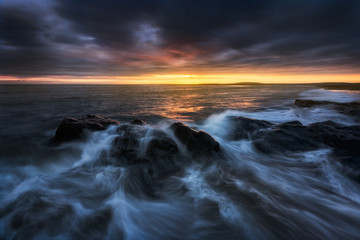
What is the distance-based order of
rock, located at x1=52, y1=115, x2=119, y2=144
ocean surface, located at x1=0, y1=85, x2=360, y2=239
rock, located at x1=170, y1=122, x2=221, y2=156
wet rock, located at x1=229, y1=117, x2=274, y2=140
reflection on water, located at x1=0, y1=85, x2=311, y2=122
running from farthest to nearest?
1. reflection on water, located at x1=0, y1=85, x2=311, y2=122
2. wet rock, located at x1=229, y1=117, x2=274, y2=140
3. rock, located at x1=52, y1=115, x2=119, y2=144
4. rock, located at x1=170, y1=122, x2=221, y2=156
5. ocean surface, located at x1=0, y1=85, x2=360, y2=239

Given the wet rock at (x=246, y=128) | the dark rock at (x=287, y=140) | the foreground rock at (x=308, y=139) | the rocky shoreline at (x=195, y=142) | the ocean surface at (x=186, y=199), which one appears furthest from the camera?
the wet rock at (x=246, y=128)

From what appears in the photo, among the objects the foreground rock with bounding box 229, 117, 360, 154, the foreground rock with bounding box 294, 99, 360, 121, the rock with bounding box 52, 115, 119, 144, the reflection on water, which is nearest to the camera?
the foreground rock with bounding box 229, 117, 360, 154

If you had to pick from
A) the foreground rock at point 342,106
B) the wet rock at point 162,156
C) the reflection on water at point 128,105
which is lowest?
the reflection on water at point 128,105

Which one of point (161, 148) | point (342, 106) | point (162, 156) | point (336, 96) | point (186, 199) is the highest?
point (336, 96)

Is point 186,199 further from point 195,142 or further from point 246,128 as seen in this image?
point 246,128

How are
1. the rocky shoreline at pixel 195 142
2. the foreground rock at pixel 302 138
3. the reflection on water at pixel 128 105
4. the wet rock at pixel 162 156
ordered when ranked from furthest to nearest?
1. the reflection on water at pixel 128 105
2. the foreground rock at pixel 302 138
3. the rocky shoreline at pixel 195 142
4. the wet rock at pixel 162 156

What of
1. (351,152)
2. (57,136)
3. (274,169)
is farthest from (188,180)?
(57,136)

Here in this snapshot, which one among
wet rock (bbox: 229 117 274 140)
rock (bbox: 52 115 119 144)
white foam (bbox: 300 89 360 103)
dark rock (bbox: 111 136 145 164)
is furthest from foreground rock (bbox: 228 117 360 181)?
white foam (bbox: 300 89 360 103)

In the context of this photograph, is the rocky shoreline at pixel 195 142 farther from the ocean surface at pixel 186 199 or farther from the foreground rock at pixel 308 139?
the ocean surface at pixel 186 199

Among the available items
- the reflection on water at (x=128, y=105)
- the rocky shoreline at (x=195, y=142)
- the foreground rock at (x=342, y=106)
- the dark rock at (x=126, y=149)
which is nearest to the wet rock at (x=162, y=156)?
the rocky shoreline at (x=195, y=142)

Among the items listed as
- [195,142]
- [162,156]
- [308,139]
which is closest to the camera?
[162,156]

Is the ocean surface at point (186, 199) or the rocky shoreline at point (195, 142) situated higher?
the rocky shoreline at point (195, 142)

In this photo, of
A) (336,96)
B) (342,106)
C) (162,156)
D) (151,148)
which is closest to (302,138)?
(162,156)

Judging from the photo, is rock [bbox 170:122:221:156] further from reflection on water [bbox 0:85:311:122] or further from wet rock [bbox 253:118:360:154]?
reflection on water [bbox 0:85:311:122]
